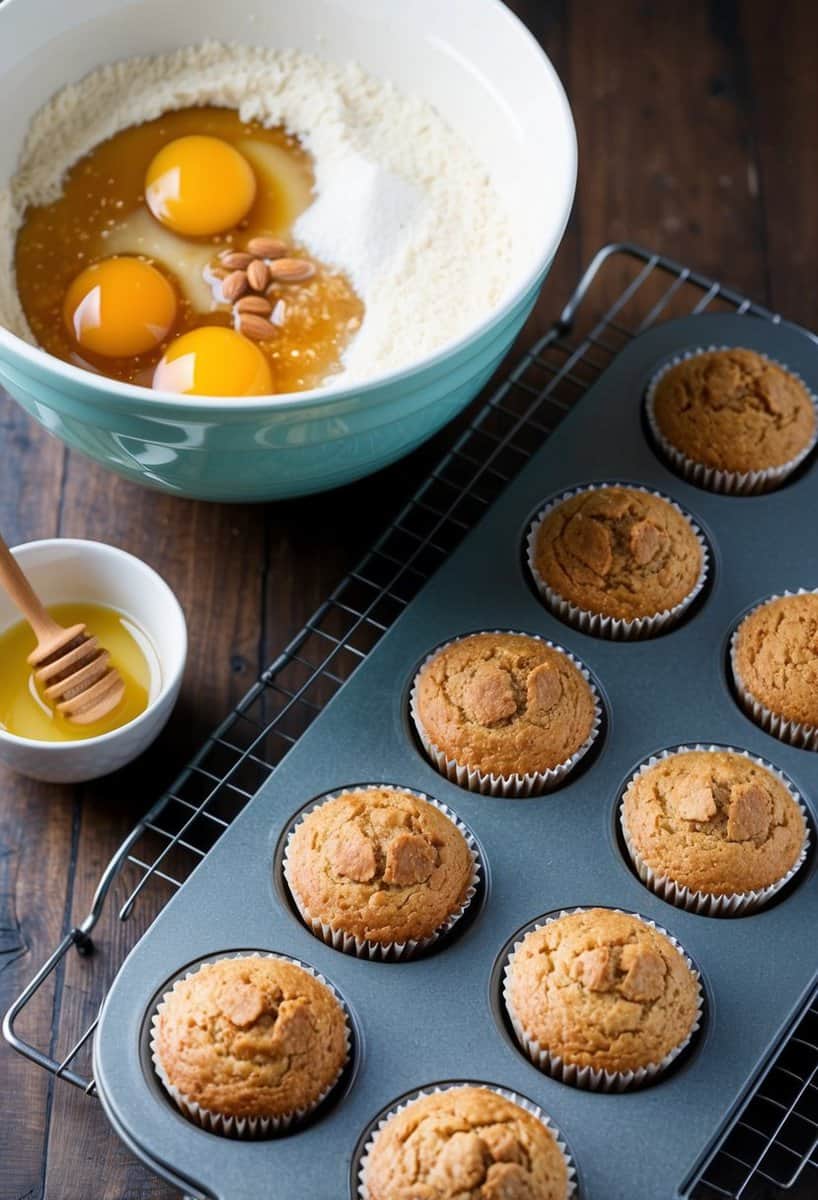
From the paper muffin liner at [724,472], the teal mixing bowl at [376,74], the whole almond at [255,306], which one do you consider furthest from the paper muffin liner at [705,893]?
the whole almond at [255,306]

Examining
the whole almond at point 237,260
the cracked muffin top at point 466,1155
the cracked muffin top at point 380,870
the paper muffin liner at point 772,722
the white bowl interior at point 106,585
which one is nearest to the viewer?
the cracked muffin top at point 466,1155

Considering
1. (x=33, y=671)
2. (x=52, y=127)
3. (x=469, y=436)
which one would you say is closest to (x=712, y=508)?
(x=469, y=436)

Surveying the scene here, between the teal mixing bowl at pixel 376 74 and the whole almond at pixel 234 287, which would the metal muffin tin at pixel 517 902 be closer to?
the teal mixing bowl at pixel 376 74

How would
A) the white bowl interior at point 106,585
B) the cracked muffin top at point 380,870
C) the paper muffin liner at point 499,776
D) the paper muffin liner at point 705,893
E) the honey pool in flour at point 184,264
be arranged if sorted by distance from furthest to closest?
the honey pool in flour at point 184,264 → the white bowl interior at point 106,585 → the paper muffin liner at point 499,776 → the paper muffin liner at point 705,893 → the cracked muffin top at point 380,870

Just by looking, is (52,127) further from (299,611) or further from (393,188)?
(299,611)

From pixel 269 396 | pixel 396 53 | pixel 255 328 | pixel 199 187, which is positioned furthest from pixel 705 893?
pixel 396 53

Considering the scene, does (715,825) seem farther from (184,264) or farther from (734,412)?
(184,264)

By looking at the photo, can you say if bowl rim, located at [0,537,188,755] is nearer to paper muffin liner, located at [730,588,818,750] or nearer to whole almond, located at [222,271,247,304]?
whole almond, located at [222,271,247,304]
